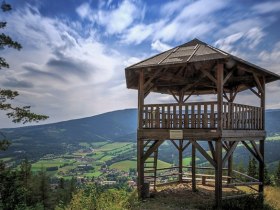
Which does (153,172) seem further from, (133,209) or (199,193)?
(133,209)

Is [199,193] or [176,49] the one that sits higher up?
[176,49]

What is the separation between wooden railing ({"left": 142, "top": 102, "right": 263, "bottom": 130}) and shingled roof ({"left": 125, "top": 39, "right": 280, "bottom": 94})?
4.97ft

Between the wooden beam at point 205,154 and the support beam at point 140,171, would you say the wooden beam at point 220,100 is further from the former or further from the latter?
the support beam at point 140,171

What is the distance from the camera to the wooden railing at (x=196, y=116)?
1225 centimetres

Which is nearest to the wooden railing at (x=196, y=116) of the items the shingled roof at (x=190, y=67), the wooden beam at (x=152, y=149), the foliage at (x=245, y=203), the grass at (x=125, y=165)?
the wooden beam at (x=152, y=149)

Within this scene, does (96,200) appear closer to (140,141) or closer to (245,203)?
(140,141)

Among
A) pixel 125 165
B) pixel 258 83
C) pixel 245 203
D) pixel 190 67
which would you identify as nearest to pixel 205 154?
pixel 245 203

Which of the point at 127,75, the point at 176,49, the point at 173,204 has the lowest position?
the point at 173,204

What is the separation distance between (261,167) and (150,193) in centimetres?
579

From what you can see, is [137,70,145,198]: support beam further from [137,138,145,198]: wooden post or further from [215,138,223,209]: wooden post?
[215,138,223,209]: wooden post

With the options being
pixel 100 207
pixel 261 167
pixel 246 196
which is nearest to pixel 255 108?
pixel 261 167

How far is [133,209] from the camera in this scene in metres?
11.5

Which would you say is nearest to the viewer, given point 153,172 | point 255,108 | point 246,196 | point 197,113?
point 197,113

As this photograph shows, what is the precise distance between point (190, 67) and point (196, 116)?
3147mm
